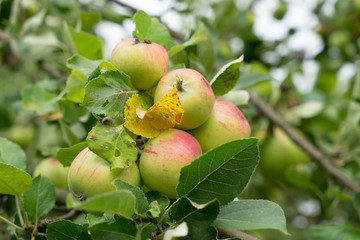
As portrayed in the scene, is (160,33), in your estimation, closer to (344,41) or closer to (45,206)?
(45,206)

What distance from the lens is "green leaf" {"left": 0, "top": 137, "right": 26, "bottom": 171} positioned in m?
0.73

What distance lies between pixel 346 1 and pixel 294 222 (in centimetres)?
120

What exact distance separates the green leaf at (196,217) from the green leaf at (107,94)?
0.16 metres

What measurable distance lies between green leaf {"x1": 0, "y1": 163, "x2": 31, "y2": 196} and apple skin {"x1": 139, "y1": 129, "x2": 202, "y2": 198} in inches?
7.4

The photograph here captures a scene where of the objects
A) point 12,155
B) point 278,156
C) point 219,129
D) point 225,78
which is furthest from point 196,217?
point 278,156

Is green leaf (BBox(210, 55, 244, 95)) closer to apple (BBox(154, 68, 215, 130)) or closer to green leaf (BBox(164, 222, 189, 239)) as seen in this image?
apple (BBox(154, 68, 215, 130))

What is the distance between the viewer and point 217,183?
0.54m

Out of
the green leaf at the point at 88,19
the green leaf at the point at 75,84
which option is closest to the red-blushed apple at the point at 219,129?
the green leaf at the point at 75,84

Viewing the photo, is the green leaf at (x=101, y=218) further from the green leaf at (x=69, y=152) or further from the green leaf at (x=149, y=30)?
the green leaf at (x=149, y=30)

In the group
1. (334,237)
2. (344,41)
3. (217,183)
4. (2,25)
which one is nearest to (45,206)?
(217,183)

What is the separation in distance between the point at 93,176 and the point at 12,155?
290mm

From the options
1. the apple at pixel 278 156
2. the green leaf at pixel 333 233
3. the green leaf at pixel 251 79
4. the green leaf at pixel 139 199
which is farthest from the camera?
the apple at pixel 278 156

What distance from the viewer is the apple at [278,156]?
1.53m

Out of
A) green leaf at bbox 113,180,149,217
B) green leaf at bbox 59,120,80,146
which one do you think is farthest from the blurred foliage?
green leaf at bbox 113,180,149,217
